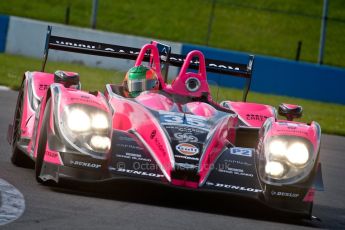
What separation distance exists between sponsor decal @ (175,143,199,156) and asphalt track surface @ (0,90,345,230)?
32 cm

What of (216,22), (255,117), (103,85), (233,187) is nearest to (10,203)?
(233,187)

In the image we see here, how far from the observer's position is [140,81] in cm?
1025

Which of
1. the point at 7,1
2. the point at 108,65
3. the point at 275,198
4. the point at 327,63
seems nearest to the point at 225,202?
the point at 275,198

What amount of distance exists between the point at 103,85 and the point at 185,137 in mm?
12171

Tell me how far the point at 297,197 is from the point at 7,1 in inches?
958

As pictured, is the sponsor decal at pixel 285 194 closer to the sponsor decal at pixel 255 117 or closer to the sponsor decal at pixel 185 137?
the sponsor decal at pixel 185 137

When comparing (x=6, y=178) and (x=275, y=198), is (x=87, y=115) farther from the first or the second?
(x=275, y=198)

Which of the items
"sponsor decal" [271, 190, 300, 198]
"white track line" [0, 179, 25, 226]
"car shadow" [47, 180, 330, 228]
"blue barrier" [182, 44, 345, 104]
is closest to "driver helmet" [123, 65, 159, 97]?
"car shadow" [47, 180, 330, 228]

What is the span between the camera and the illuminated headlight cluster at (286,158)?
29.4 feet

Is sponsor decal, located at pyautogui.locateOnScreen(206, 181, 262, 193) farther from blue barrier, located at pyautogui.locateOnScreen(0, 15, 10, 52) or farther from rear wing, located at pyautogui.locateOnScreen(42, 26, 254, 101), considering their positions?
blue barrier, located at pyautogui.locateOnScreen(0, 15, 10, 52)

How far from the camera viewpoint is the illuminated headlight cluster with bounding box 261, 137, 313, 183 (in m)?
8.96

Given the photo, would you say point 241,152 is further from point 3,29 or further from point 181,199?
point 3,29

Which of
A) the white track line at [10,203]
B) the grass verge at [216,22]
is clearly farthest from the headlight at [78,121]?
the grass verge at [216,22]

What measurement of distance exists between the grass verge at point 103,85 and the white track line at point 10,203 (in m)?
9.95
